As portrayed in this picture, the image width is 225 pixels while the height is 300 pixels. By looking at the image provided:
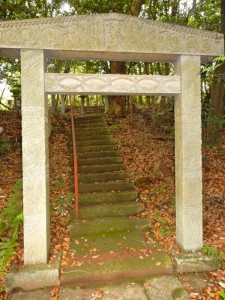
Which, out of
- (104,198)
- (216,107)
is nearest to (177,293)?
(104,198)

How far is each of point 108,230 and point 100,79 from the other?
8.43ft

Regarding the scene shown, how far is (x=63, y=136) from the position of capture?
8.16 meters

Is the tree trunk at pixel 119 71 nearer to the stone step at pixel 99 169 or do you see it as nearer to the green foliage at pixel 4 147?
the stone step at pixel 99 169

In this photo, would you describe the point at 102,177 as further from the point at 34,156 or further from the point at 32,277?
the point at 32,277

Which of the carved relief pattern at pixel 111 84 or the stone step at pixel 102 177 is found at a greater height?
the carved relief pattern at pixel 111 84

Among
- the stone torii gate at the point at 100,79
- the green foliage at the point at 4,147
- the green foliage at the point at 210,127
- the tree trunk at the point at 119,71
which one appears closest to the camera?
the stone torii gate at the point at 100,79

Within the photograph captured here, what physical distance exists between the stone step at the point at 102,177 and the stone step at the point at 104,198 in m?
0.54

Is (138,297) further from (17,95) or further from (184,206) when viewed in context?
(17,95)

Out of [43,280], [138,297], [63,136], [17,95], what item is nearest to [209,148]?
[63,136]

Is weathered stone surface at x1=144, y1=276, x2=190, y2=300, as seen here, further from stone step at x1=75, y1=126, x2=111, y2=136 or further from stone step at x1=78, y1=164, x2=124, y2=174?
stone step at x1=75, y1=126, x2=111, y2=136

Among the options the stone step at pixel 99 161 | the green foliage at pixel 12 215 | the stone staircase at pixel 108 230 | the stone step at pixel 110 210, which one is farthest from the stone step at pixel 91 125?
the stone step at pixel 110 210

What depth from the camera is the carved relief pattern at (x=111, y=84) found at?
317 cm

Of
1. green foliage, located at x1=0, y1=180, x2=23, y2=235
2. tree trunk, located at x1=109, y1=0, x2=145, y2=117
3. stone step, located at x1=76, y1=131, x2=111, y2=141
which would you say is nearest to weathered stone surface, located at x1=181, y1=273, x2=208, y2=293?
green foliage, located at x1=0, y1=180, x2=23, y2=235

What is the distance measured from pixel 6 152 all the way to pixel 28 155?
412 cm
